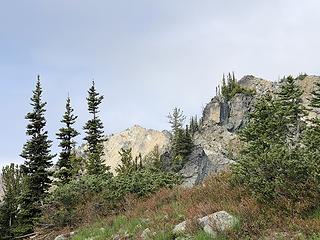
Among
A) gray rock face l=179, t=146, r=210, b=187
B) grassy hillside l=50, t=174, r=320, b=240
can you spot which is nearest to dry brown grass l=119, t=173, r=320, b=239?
grassy hillside l=50, t=174, r=320, b=240

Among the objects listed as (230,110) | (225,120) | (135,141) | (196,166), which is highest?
(230,110)

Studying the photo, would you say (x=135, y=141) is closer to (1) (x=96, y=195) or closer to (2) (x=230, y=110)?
(2) (x=230, y=110)

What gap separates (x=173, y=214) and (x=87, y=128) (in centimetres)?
3491

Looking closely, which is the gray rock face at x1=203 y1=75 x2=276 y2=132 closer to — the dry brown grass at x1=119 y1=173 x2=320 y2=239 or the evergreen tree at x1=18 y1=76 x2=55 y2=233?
the evergreen tree at x1=18 y1=76 x2=55 y2=233

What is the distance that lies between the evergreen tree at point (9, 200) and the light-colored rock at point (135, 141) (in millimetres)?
108602

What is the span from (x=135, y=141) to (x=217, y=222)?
516ft

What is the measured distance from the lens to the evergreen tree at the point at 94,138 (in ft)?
146

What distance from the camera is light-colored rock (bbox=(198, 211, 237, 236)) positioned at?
397 inches

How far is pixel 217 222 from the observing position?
10.5 metres

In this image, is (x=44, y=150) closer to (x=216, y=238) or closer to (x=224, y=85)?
(x=216, y=238)

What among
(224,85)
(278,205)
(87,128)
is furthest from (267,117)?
(224,85)

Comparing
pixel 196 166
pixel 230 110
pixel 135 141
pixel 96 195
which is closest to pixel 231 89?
pixel 230 110

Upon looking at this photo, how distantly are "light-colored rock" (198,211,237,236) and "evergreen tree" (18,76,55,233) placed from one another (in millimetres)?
29032

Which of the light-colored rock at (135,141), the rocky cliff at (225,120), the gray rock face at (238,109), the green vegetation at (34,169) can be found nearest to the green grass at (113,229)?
the green vegetation at (34,169)
